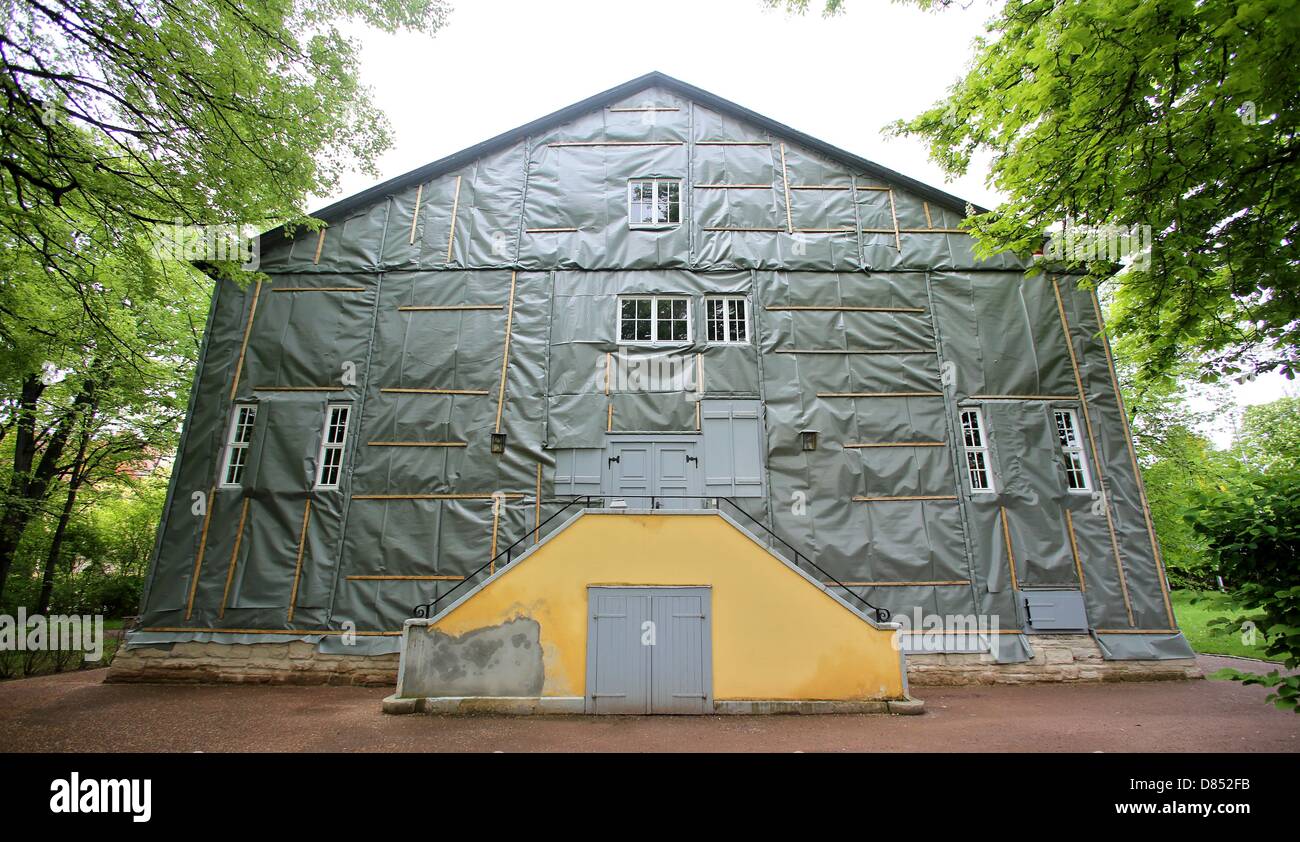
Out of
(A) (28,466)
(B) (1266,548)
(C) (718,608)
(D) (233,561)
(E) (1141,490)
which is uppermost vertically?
(A) (28,466)

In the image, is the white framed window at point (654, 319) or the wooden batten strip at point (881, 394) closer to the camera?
the wooden batten strip at point (881, 394)

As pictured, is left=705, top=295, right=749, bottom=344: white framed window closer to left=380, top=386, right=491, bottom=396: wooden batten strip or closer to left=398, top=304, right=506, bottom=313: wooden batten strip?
left=398, top=304, right=506, bottom=313: wooden batten strip

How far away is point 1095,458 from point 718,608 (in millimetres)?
9114

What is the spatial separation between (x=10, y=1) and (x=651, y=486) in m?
10.5

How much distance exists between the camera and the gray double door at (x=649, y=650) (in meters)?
7.84

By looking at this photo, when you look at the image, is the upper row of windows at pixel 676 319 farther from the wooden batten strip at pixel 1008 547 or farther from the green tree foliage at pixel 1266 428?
the green tree foliage at pixel 1266 428

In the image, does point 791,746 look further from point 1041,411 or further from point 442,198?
point 442,198

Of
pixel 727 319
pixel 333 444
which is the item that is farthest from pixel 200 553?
pixel 727 319

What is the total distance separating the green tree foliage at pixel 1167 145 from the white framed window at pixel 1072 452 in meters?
4.61

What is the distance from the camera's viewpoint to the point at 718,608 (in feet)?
26.7

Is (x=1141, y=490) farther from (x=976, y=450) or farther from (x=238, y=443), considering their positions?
(x=238, y=443)

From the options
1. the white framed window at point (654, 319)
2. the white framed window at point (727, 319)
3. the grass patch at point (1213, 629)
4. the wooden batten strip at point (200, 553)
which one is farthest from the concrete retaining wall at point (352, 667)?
the white framed window at point (654, 319)

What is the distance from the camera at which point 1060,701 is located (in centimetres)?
870

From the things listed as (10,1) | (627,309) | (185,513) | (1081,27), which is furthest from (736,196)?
(185,513)
